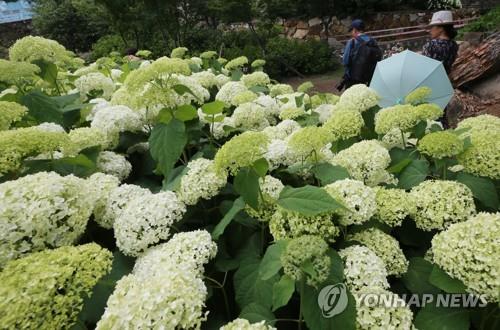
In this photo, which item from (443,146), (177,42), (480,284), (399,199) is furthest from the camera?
(177,42)

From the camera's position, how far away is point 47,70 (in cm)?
221

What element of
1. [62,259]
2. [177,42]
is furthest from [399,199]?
[177,42]

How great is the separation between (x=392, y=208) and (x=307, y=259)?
43 cm

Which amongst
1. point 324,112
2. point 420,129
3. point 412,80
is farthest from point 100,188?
point 412,80

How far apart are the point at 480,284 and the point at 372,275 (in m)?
0.25

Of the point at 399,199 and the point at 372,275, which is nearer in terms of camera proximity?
the point at 372,275

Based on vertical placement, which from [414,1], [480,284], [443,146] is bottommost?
[414,1]

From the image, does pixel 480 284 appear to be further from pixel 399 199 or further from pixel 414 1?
pixel 414 1

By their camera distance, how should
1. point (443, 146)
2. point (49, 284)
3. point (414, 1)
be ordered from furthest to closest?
point (414, 1)
point (443, 146)
point (49, 284)

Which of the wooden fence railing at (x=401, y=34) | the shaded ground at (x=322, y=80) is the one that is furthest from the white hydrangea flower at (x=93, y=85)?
the wooden fence railing at (x=401, y=34)

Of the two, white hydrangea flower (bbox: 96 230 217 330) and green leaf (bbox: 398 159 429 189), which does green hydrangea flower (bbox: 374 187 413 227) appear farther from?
white hydrangea flower (bbox: 96 230 217 330)

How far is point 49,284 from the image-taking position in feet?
2.56

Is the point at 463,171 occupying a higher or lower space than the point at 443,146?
lower

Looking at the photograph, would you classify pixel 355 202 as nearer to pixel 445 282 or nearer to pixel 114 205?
pixel 445 282
